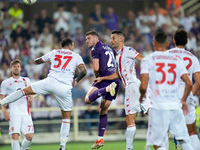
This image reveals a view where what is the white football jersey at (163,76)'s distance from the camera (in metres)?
6.98

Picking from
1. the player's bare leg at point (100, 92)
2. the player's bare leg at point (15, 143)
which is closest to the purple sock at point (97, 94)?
the player's bare leg at point (100, 92)

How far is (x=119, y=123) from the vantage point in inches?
655

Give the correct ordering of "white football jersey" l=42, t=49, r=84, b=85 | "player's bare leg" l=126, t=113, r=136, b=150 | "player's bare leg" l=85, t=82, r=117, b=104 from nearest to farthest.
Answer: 1. "player's bare leg" l=126, t=113, r=136, b=150
2. "white football jersey" l=42, t=49, r=84, b=85
3. "player's bare leg" l=85, t=82, r=117, b=104

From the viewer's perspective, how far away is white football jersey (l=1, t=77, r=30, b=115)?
10094 millimetres

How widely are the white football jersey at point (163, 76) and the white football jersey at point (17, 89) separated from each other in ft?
13.9

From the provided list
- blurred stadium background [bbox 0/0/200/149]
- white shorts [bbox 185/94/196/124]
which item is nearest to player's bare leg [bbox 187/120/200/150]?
white shorts [bbox 185/94/196/124]

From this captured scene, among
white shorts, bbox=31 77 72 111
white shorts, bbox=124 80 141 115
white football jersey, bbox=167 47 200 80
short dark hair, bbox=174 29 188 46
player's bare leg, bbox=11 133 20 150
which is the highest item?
short dark hair, bbox=174 29 188 46

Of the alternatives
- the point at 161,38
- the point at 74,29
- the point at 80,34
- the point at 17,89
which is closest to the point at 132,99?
the point at 161,38

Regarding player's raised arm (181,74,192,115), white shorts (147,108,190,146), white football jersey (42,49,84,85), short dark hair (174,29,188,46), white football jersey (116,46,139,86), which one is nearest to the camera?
white shorts (147,108,190,146)

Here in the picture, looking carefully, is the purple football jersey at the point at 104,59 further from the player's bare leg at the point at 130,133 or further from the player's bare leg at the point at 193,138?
the player's bare leg at the point at 193,138

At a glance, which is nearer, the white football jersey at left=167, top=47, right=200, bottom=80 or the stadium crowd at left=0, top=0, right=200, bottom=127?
the white football jersey at left=167, top=47, right=200, bottom=80

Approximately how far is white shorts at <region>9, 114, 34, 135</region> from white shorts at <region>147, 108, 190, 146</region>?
395 cm

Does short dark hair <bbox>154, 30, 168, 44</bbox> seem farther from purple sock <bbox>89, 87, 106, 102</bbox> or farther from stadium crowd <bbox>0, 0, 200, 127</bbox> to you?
stadium crowd <bbox>0, 0, 200, 127</bbox>

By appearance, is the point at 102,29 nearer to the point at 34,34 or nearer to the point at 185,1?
the point at 34,34
